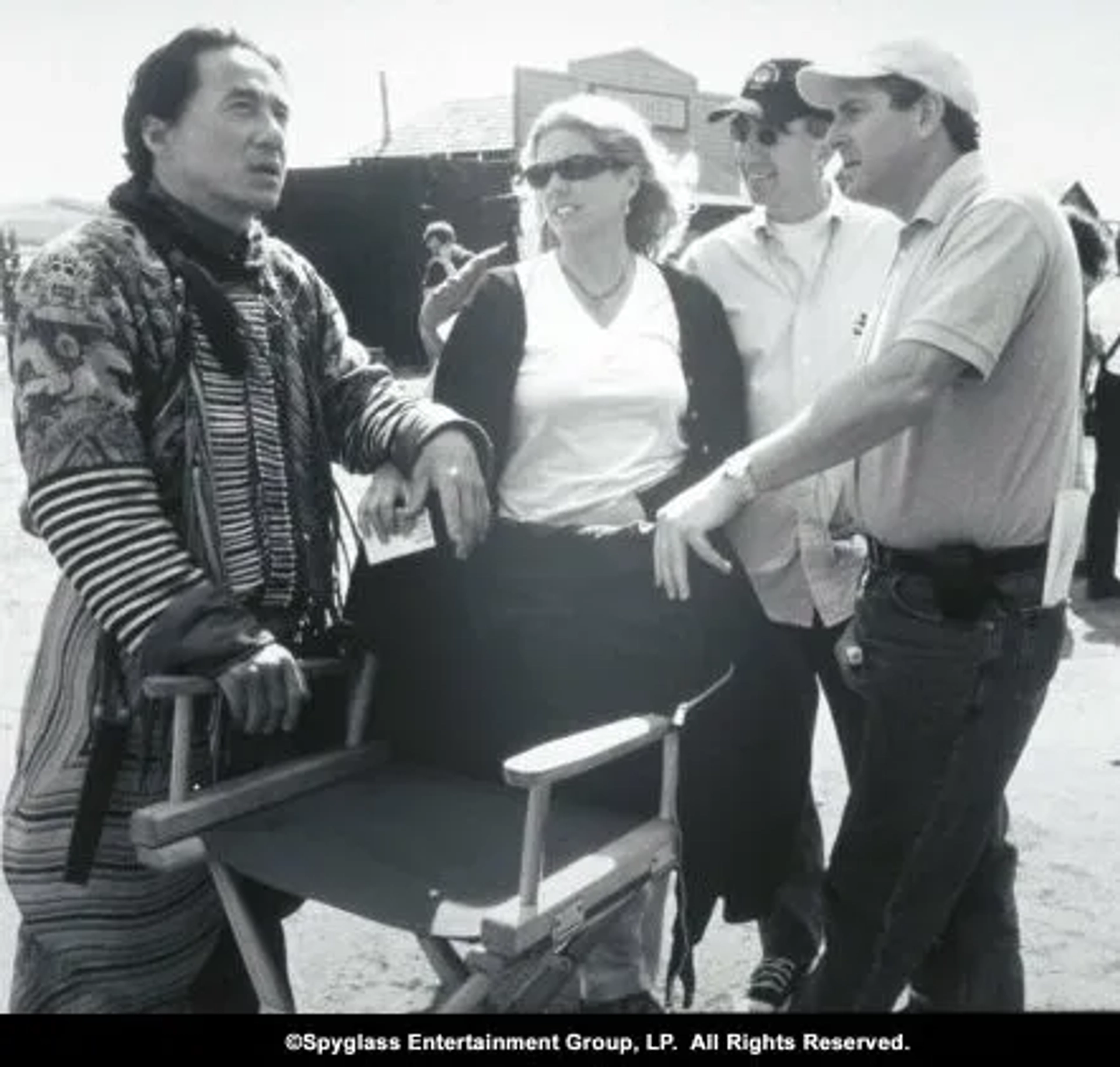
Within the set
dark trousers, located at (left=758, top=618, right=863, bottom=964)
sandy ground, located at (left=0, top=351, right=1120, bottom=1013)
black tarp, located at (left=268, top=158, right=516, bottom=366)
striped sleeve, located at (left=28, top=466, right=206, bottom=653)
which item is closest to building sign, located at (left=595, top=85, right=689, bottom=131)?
black tarp, located at (left=268, top=158, right=516, bottom=366)

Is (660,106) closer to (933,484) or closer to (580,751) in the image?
(933,484)

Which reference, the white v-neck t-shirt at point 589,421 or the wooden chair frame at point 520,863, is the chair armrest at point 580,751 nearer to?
the wooden chair frame at point 520,863

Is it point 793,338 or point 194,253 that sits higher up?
point 194,253

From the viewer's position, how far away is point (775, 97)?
263 centimetres

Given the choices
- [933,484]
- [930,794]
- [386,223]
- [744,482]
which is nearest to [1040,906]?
[930,794]

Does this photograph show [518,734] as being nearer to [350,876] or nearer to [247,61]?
[350,876]

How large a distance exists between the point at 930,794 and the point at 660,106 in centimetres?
2166

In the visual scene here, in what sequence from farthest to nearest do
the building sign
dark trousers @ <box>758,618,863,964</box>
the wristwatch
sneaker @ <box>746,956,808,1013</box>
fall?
the building sign, sneaker @ <box>746,956,808,1013</box>, dark trousers @ <box>758,618,863,964</box>, the wristwatch

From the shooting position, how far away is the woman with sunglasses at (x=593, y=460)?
86.5 inches

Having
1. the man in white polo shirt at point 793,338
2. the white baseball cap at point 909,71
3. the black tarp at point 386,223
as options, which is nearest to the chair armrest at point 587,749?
the man in white polo shirt at point 793,338

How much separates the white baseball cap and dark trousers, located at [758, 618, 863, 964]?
42.1 inches

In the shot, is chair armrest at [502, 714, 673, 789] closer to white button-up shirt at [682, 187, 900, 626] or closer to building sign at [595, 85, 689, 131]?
white button-up shirt at [682, 187, 900, 626]

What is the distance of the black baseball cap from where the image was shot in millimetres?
2621

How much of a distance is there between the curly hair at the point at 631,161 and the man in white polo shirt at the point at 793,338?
0.37ft
